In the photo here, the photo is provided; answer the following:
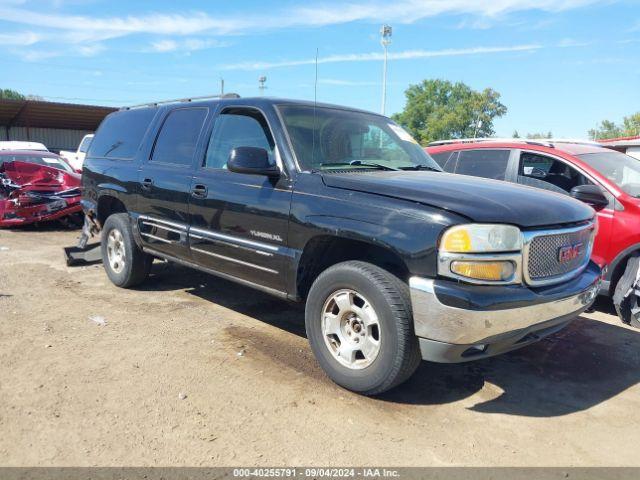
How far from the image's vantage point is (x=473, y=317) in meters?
2.89

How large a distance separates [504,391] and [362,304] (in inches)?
47.0

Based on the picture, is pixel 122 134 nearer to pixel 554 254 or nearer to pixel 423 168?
pixel 423 168

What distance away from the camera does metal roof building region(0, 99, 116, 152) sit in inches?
1111

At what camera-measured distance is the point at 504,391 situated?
367 cm

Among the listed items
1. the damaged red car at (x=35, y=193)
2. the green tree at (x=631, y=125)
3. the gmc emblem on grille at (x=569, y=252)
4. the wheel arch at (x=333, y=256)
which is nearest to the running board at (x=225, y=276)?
the wheel arch at (x=333, y=256)

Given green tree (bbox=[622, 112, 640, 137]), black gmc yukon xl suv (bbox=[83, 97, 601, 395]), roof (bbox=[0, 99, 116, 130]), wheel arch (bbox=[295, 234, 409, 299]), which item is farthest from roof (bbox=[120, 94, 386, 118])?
green tree (bbox=[622, 112, 640, 137])

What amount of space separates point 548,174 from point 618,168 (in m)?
0.71

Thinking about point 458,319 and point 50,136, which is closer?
point 458,319

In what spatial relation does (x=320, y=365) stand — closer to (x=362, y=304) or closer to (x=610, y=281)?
(x=362, y=304)

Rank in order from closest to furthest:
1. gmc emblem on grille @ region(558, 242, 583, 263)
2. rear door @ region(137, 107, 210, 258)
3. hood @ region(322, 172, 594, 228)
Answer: hood @ region(322, 172, 594, 228)
gmc emblem on grille @ region(558, 242, 583, 263)
rear door @ region(137, 107, 210, 258)

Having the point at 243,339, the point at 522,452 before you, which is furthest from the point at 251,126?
the point at 522,452

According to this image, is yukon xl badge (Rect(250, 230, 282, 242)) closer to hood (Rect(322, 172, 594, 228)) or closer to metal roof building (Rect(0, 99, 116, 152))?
hood (Rect(322, 172, 594, 228))

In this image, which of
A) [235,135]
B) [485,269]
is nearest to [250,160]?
[235,135]

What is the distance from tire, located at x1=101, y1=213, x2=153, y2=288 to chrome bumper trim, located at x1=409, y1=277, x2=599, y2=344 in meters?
3.54
